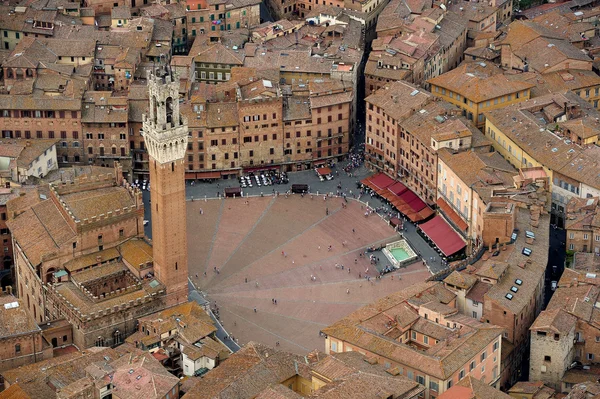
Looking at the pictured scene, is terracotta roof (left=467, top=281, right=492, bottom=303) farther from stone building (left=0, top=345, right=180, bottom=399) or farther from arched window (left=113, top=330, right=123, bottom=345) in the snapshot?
arched window (left=113, top=330, right=123, bottom=345)

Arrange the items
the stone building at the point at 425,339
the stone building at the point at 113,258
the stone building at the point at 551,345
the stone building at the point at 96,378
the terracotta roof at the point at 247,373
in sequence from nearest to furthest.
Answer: the terracotta roof at the point at 247,373
the stone building at the point at 96,378
the stone building at the point at 425,339
the stone building at the point at 551,345
the stone building at the point at 113,258

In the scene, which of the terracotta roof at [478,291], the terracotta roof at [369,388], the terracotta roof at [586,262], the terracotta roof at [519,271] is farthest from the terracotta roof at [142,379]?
the terracotta roof at [586,262]

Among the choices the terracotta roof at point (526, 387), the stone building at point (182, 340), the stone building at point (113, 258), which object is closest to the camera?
the terracotta roof at point (526, 387)

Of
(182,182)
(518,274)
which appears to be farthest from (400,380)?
(182,182)

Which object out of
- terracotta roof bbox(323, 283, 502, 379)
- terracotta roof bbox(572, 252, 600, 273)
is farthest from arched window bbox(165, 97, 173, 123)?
terracotta roof bbox(572, 252, 600, 273)

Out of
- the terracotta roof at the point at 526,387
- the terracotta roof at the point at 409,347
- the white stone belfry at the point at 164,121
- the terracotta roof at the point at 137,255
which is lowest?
the terracotta roof at the point at 526,387

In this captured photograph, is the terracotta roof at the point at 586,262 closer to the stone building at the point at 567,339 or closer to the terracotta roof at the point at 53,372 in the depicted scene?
the stone building at the point at 567,339

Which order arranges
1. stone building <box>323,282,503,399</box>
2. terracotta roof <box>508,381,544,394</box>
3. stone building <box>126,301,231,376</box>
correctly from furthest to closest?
stone building <box>126,301,231,376</box> < terracotta roof <box>508,381,544,394</box> < stone building <box>323,282,503,399</box>
